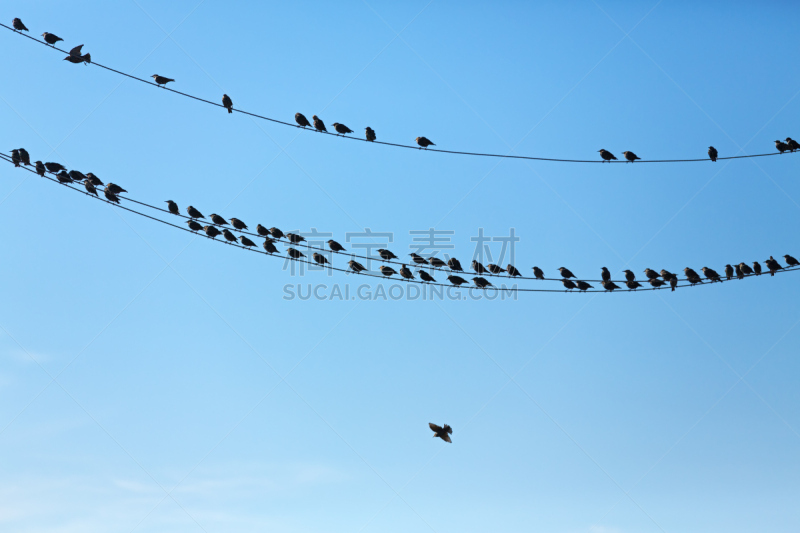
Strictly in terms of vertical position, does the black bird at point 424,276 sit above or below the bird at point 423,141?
below

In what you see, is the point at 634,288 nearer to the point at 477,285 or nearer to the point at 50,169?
the point at 477,285

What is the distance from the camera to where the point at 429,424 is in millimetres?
17594

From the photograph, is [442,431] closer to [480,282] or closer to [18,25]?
[480,282]

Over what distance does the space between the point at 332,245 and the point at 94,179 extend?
7343 mm

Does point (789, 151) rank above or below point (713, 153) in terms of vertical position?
below

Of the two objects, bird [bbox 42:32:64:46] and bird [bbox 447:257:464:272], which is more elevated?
bird [bbox 42:32:64:46]

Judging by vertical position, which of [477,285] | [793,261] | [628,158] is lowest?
[477,285]

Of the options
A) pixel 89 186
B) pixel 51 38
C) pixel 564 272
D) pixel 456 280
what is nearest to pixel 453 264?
pixel 456 280

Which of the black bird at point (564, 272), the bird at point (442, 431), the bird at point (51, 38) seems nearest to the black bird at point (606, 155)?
the black bird at point (564, 272)

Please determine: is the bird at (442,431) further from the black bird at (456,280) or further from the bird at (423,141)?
the bird at (423,141)

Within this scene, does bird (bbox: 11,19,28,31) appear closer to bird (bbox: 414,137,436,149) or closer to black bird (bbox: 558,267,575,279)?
bird (bbox: 414,137,436,149)

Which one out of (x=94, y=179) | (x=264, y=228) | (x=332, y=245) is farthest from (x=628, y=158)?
(x=94, y=179)

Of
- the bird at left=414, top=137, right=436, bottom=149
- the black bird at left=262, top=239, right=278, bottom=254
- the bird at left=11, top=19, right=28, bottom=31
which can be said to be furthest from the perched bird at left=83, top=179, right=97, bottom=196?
the bird at left=414, top=137, right=436, bottom=149

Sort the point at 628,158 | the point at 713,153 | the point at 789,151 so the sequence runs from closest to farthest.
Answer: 1. the point at 789,151
2. the point at 628,158
3. the point at 713,153
